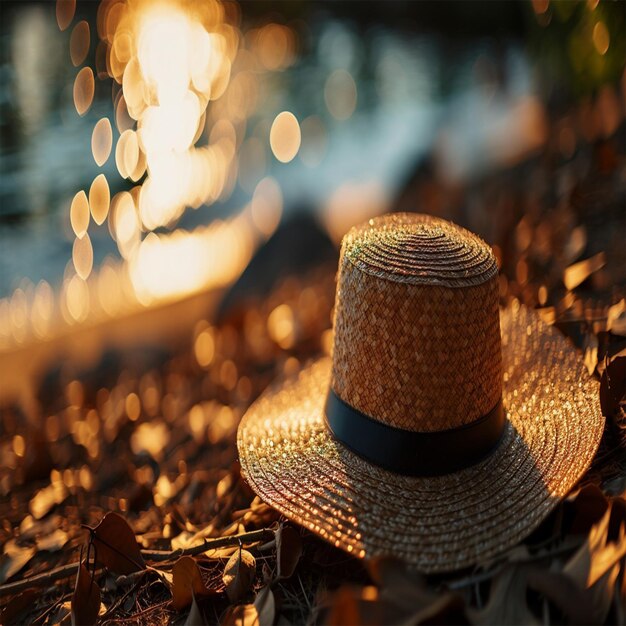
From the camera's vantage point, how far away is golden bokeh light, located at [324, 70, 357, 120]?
855cm

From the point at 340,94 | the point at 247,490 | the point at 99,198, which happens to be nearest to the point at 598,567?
the point at 247,490

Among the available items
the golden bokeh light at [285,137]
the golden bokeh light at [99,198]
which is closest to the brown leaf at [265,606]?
the golden bokeh light at [99,198]

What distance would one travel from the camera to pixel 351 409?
59.3 inches

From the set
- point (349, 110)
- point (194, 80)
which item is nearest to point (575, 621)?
point (349, 110)

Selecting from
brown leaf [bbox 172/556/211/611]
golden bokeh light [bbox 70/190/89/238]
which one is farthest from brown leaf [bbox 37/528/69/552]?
golden bokeh light [bbox 70/190/89/238]

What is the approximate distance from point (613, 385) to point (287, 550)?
78 centimetres

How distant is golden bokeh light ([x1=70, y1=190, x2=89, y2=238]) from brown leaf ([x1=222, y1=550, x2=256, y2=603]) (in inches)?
199

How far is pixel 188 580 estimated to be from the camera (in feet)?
4.65

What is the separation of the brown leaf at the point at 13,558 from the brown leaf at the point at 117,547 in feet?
1.14

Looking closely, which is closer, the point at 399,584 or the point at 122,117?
the point at 399,584

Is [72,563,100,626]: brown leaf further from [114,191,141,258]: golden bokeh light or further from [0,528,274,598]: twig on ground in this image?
[114,191,141,258]: golden bokeh light

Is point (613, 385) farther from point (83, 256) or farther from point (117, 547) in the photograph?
point (83, 256)

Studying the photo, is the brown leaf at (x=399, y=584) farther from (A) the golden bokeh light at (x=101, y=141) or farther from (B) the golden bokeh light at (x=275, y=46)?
(B) the golden bokeh light at (x=275, y=46)

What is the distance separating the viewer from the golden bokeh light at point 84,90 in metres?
8.05
